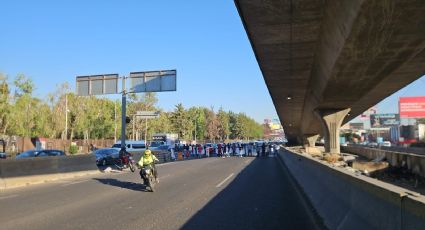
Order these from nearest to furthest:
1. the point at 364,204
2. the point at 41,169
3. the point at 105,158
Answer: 1. the point at 364,204
2. the point at 41,169
3. the point at 105,158

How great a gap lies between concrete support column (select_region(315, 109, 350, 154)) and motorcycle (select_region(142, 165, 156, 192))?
21.6 meters

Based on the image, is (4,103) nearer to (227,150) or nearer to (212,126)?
(227,150)

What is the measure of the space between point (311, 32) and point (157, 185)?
8018mm

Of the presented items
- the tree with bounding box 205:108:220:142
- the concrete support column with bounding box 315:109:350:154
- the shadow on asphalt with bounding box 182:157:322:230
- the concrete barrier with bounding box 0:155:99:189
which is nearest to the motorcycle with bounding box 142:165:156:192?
the shadow on asphalt with bounding box 182:157:322:230

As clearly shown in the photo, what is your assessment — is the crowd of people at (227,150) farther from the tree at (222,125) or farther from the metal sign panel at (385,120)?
the tree at (222,125)

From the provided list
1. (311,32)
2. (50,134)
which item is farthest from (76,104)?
(311,32)

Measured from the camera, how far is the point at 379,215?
19.3 ft

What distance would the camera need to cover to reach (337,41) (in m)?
14.5

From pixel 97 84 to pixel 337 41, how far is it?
85.6ft

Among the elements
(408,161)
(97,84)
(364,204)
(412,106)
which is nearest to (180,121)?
(412,106)

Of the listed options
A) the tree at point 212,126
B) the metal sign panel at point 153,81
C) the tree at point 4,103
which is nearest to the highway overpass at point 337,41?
the metal sign panel at point 153,81

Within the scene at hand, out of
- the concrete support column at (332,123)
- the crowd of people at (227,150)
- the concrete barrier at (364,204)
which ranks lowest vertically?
the crowd of people at (227,150)

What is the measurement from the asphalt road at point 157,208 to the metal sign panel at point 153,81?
19819 mm

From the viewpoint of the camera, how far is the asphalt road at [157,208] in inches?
379
